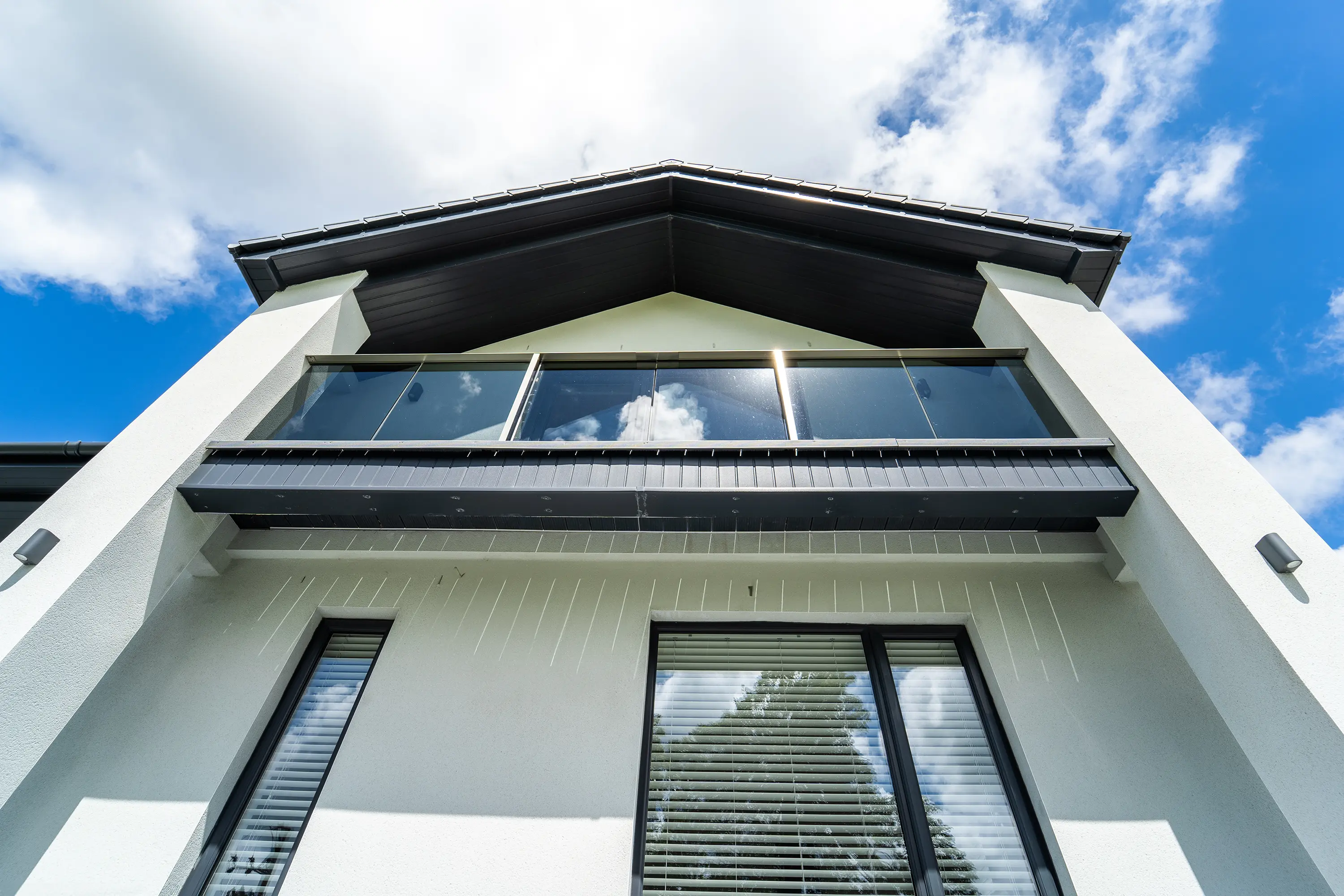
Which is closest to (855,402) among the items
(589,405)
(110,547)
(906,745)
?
(589,405)

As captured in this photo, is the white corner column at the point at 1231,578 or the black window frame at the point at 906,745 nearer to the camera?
the white corner column at the point at 1231,578

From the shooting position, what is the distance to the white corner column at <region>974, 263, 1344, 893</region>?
8.83ft

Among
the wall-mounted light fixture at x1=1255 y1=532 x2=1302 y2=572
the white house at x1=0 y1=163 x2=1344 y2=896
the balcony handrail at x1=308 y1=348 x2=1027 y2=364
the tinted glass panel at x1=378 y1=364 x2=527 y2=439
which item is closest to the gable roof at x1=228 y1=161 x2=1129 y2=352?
the white house at x1=0 y1=163 x2=1344 y2=896

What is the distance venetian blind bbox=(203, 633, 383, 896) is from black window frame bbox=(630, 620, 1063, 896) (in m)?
2.29

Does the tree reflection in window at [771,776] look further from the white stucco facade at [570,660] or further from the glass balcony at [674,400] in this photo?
the glass balcony at [674,400]

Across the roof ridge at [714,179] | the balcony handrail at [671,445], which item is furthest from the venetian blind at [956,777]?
the roof ridge at [714,179]

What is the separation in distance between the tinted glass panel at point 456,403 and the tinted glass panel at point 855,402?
2.51 m

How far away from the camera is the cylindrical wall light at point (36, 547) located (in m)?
3.36

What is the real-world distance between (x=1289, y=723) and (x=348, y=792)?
5383mm

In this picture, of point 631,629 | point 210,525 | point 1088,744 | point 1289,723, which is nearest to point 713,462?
point 631,629

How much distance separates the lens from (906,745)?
3.94 m

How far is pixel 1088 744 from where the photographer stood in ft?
12.1

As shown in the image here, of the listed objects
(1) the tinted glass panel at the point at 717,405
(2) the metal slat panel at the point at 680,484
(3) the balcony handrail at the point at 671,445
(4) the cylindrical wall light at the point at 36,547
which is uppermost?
(1) the tinted glass panel at the point at 717,405

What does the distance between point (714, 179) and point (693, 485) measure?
5042 millimetres
